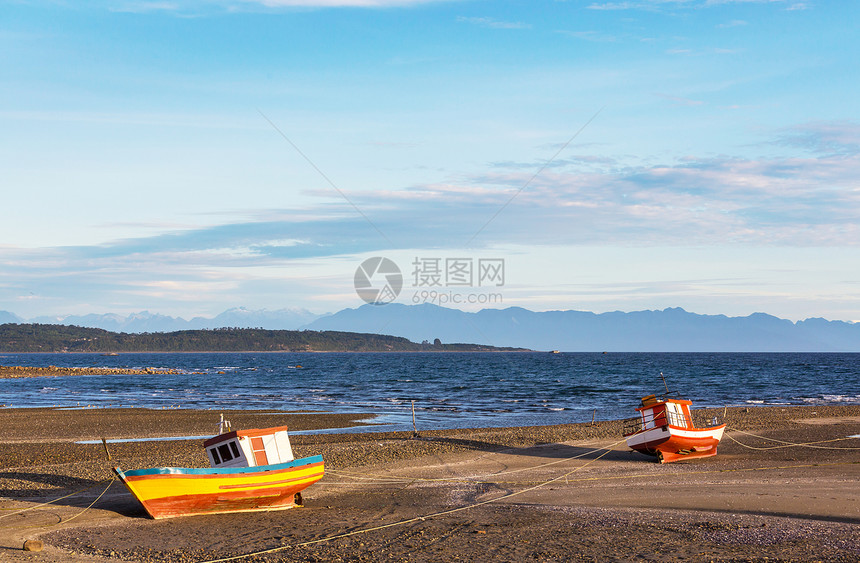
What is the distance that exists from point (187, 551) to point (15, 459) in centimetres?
1839

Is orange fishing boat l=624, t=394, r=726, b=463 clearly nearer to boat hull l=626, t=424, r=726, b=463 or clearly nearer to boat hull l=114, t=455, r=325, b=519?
boat hull l=626, t=424, r=726, b=463

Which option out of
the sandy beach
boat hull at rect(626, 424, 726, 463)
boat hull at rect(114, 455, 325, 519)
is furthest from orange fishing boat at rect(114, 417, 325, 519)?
boat hull at rect(626, 424, 726, 463)

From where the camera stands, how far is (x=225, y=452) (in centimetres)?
2152

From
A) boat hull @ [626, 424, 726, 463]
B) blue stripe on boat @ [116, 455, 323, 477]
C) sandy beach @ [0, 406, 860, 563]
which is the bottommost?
sandy beach @ [0, 406, 860, 563]

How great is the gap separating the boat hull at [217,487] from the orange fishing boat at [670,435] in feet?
44.3

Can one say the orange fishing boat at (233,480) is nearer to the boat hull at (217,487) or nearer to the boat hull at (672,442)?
the boat hull at (217,487)

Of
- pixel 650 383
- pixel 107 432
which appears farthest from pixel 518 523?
pixel 650 383

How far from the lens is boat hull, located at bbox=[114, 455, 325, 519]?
1900 cm

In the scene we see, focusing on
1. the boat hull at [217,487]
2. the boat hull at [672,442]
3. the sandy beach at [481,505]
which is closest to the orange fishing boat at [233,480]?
the boat hull at [217,487]

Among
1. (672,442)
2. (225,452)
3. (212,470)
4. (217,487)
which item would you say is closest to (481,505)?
(217,487)

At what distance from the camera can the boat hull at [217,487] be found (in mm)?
19000

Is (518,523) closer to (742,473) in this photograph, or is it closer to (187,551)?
(187,551)

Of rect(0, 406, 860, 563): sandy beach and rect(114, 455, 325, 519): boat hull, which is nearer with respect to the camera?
rect(0, 406, 860, 563): sandy beach

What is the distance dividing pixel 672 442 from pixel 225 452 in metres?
16.4
